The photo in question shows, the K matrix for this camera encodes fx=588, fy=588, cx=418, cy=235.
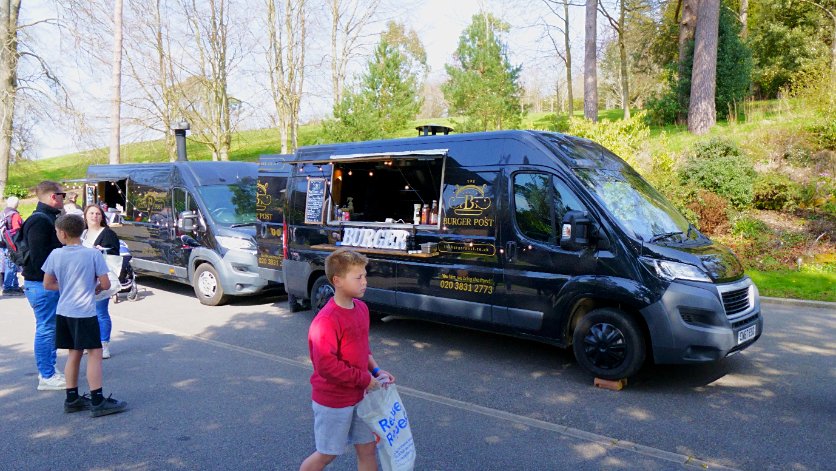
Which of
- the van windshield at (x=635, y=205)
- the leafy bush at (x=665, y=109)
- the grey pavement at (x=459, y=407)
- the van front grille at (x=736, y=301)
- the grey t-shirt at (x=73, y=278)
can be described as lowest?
the grey pavement at (x=459, y=407)

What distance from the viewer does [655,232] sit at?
5.76 metres

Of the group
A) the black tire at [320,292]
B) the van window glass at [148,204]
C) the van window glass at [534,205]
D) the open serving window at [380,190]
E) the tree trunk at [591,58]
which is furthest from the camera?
the tree trunk at [591,58]

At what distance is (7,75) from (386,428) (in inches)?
1033

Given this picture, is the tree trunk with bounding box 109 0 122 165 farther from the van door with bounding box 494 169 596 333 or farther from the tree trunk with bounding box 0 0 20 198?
the van door with bounding box 494 169 596 333

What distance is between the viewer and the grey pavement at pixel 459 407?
4.16 m

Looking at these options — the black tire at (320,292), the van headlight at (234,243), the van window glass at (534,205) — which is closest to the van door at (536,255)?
the van window glass at (534,205)

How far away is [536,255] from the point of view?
5.98m

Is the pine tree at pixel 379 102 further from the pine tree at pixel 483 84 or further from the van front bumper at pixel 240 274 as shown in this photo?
the van front bumper at pixel 240 274

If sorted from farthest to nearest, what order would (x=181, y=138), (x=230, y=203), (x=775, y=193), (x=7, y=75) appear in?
1. (x=7, y=75)
2. (x=181, y=138)
3. (x=775, y=193)
4. (x=230, y=203)

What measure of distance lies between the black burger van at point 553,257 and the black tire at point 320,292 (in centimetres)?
3

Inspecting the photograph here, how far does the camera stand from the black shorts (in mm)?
4848

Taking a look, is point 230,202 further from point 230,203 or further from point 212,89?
point 212,89

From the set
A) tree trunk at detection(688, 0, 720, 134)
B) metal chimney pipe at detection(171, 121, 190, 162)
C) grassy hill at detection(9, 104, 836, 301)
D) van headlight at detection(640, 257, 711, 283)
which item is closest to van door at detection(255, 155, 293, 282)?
van headlight at detection(640, 257, 711, 283)

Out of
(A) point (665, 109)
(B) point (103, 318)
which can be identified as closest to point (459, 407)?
(B) point (103, 318)
